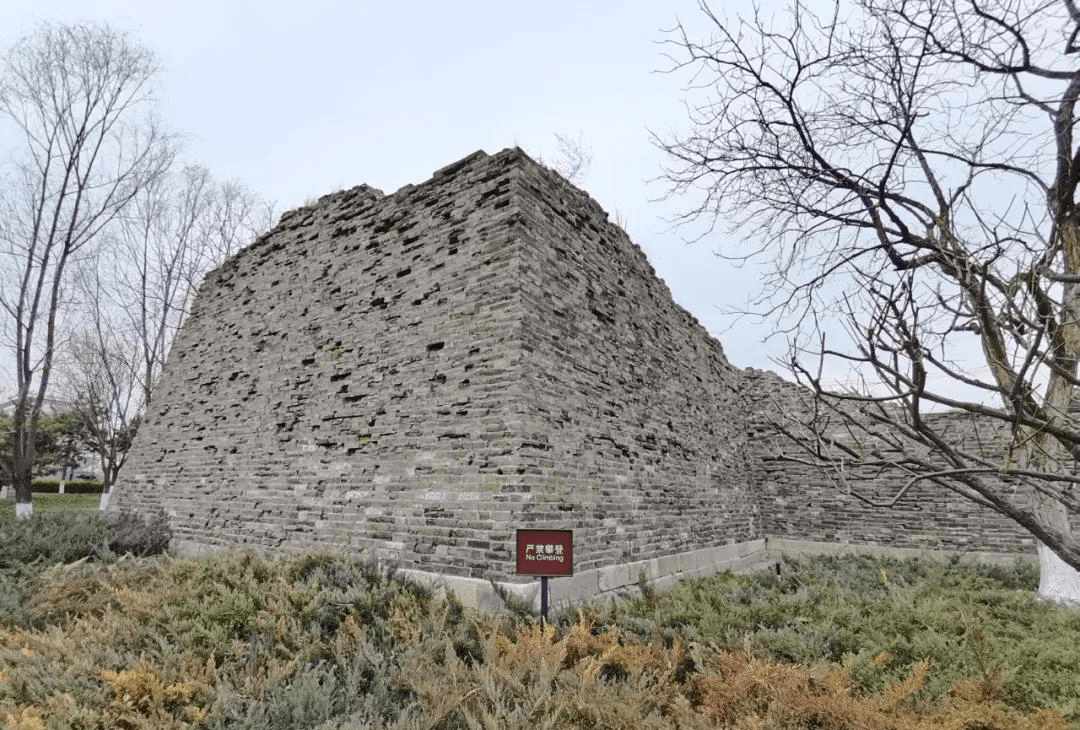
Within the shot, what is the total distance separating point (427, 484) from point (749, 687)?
13.0 feet

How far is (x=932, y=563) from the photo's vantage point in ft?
30.5

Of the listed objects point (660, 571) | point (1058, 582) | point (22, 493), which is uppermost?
point (22, 493)

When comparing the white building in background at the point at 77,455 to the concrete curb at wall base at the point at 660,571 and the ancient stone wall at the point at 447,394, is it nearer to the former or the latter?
the ancient stone wall at the point at 447,394

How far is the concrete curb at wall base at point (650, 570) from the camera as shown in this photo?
5.57 metres

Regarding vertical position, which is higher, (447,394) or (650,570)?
(447,394)

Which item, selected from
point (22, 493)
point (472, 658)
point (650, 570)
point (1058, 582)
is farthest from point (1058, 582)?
point (22, 493)

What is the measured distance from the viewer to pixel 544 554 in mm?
4891

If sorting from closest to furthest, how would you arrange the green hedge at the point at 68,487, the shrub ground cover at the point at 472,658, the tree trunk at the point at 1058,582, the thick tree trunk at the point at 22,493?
the shrub ground cover at the point at 472,658 < the tree trunk at the point at 1058,582 < the thick tree trunk at the point at 22,493 < the green hedge at the point at 68,487

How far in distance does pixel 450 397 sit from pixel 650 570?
374 cm

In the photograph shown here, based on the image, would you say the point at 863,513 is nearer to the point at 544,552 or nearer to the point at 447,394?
the point at 544,552

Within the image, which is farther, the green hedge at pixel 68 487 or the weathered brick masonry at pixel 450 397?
the green hedge at pixel 68 487

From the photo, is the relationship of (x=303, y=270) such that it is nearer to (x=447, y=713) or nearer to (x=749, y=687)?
(x=447, y=713)

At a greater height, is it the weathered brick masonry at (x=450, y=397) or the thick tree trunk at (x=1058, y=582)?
the weathered brick masonry at (x=450, y=397)

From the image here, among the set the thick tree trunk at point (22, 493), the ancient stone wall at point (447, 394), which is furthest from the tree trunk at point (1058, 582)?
the thick tree trunk at point (22, 493)
